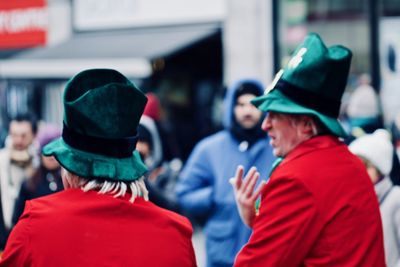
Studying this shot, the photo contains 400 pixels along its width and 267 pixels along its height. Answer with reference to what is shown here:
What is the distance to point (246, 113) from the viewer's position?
18.7 feet

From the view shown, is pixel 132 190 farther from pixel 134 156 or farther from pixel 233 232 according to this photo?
pixel 233 232

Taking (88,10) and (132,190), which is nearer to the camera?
(132,190)

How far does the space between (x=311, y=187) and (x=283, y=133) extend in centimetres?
33

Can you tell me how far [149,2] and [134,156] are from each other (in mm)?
11049

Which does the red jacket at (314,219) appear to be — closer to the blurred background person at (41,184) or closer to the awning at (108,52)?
the blurred background person at (41,184)

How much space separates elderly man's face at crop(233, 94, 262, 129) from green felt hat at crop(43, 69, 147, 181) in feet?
8.82

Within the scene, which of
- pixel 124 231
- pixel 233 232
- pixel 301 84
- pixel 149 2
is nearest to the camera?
pixel 124 231

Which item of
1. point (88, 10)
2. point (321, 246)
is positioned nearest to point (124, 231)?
point (321, 246)

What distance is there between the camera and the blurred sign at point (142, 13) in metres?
13.0

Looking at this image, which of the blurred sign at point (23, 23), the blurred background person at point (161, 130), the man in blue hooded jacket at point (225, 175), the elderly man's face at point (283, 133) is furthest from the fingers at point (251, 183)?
the blurred sign at point (23, 23)

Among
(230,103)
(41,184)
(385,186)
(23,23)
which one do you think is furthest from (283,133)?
(23,23)

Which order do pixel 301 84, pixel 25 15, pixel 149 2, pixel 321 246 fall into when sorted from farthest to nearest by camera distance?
pixel 25 15 → pixel 149 2 → pixel 301 84 → pixel 321 246

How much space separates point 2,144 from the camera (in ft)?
27.9

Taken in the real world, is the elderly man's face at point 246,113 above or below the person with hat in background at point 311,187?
below
